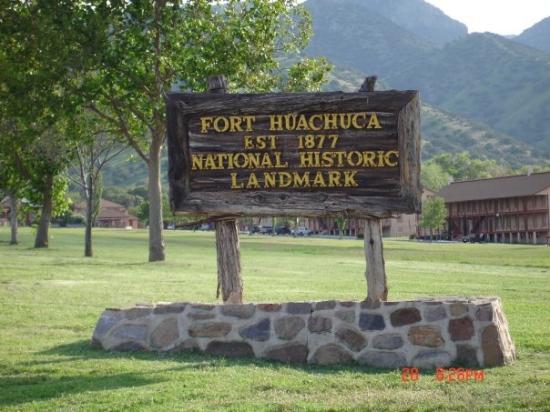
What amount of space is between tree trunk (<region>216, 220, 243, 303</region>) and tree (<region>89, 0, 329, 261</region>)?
19.0 meters

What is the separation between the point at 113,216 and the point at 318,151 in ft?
517

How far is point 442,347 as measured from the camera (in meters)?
11.6

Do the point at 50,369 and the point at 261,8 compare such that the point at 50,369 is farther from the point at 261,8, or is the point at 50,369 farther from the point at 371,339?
the point at 261,8

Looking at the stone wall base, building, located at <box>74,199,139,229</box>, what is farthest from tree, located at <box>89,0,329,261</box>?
building, located at <box>74,199,139,229</box>

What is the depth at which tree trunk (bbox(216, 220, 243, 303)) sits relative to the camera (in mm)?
12898

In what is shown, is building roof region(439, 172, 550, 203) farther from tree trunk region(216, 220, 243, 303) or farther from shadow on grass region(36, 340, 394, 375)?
shadow on grass region(36, 340, 394, 375)

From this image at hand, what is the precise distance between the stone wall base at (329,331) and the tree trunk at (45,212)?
129 feet

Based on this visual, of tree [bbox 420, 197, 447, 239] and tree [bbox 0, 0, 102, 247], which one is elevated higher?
tree [bbox 0, 0, 102, 247]

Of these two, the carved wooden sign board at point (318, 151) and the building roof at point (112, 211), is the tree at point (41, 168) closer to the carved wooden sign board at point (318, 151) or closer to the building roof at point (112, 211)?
the carved wooden sign board at point (318, 151)

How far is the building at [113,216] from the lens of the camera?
542 feet

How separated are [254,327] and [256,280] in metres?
14.6

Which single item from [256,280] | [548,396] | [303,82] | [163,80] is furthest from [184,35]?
[548,396]

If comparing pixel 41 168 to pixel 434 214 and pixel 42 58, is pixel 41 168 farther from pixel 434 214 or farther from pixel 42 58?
pixel 434 214

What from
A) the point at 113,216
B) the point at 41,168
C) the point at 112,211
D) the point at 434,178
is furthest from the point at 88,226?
the point at 434,178
